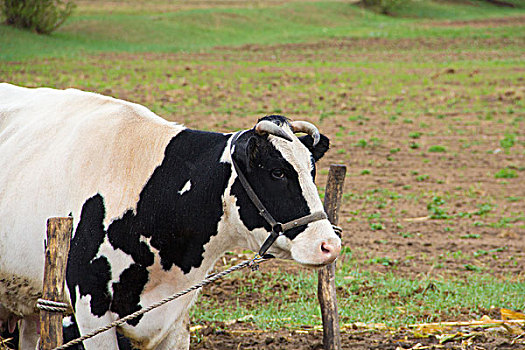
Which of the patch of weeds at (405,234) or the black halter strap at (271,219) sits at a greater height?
the black halter strap at (271,219)

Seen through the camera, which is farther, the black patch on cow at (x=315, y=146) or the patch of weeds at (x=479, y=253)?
the patch of weeds at (x=479, y=253)

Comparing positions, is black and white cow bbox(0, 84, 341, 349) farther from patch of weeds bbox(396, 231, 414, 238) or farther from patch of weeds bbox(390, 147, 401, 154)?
patch of weeds bbox(390, 147, 401, 154)

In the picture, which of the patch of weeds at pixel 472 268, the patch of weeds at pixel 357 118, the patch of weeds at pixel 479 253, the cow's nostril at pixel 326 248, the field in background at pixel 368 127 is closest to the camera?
the cow's nostril at pixel 326 248

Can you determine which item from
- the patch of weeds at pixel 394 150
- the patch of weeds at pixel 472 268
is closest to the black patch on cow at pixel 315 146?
the patch of weeds at pixel 472 268

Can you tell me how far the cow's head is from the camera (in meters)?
3.50

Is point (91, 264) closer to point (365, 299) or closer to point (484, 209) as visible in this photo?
point (365, 299)

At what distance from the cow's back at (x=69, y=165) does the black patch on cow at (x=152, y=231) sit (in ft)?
0.25

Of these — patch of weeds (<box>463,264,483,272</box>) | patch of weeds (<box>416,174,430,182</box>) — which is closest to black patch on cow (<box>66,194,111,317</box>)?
patch of weeds (<box>463,264,483,272</box>)

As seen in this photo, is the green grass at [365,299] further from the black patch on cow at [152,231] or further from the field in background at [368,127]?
the black patch on cow at [152,231]

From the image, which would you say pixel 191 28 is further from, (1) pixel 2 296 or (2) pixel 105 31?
(1) pixel 2 296

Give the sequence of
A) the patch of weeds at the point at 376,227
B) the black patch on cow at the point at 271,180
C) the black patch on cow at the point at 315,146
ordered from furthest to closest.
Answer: the patch of weeds at the point at 376,227 < the black patch on cow at the point at 315,146 < the black patch on cow at the point at 271,180

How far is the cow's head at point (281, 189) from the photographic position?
350 cm

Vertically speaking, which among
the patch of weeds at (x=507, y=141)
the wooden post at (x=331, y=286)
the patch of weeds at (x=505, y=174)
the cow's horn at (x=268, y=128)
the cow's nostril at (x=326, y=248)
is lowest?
the patch of weeds at (x=507, y=141)

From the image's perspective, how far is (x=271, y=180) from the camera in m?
3.58
